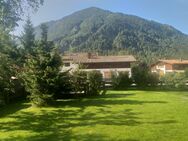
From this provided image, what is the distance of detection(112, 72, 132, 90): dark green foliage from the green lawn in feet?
53.9

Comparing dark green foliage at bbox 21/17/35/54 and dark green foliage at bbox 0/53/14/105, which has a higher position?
dark green foliage at bbox 21/17/35/54

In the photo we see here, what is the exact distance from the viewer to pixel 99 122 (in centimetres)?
1959

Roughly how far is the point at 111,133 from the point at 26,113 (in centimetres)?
1013

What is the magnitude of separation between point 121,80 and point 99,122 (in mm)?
25130

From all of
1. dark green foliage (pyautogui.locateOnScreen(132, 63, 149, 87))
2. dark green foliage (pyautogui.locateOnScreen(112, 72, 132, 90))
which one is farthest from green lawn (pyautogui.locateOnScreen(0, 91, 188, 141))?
dark green foliage (pyautogui.locateOnScreen(132, 63, 149, 87))

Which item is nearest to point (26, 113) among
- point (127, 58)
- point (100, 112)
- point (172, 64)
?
point (100, 112)

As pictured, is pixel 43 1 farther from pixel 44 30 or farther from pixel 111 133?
pixel 44 30

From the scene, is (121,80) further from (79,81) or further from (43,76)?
(43,76)

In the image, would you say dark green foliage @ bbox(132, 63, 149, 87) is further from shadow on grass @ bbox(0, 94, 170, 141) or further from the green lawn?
shadow on grass @ bbox(0, 94, 170, 141)

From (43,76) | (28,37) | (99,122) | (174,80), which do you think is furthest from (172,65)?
(99,122)

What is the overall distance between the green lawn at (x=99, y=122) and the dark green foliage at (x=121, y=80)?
647 inches

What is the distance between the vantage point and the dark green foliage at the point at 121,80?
4416cm

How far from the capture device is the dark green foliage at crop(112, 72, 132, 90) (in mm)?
44156

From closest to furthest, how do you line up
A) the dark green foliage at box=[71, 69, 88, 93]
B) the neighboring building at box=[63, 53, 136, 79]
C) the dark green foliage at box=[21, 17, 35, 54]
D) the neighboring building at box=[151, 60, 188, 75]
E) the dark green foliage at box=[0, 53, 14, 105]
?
1. the dark green foliage at box=[0, 53, 14, 105]
2. the dark green foliage at box=[71, 69, 88, 93]
3. the dark green foliage at box=[21, 17, 35, 54]
4. the neighboring building at box=[63, 53, 136, 79]
5. the neighboring building at box=[151, 60, 188, 75]
